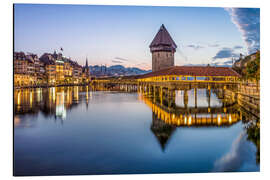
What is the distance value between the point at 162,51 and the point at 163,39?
2219 millimetres

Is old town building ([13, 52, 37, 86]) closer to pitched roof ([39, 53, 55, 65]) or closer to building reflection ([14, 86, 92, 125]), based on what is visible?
building reflection ([14, 86, 92, 125])

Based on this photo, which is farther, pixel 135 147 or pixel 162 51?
pixel 162 51

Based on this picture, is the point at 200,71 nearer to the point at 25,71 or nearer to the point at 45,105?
the point at 45,105

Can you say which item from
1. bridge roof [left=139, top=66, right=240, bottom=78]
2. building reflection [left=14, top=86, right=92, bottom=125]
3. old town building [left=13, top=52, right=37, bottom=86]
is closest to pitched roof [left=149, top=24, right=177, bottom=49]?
building reflection [left=14, top=86, right=92, bottom=125]

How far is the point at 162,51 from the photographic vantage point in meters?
32.8

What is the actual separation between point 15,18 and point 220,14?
9.44 meters

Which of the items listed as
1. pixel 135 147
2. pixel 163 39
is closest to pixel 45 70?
pixel 163 39

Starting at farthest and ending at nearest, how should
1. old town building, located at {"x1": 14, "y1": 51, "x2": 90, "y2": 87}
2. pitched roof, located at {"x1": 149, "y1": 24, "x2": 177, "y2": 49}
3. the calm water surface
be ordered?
old town building, located at {"x1": 14, "y1": 51, "x2": 90, "y2": 87}, pitched roof, located at {"x1": 149, "y1": 24, "x2": 177, "y2": 49}, the calm water surface

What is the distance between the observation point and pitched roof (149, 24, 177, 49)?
33.0m

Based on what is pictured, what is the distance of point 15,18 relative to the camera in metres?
8.41

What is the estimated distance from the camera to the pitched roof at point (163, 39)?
33.0 metres

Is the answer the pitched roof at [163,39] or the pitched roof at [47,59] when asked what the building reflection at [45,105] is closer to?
the pitched roof at [163,39]
